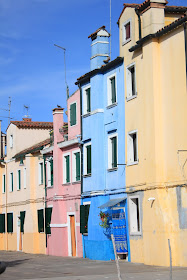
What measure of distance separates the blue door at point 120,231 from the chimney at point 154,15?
8029mm

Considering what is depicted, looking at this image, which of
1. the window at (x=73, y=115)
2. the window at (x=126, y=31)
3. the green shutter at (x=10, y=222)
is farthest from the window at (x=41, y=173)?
the window at (x=126, y=31)

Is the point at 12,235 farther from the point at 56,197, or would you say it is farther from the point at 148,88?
the point at 148,88

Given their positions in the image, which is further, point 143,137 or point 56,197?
point 56,197

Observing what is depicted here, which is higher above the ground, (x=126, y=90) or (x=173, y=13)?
(x=173, y=13)

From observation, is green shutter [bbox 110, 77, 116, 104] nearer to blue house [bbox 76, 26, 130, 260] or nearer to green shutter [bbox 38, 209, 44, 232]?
blue house [bbox 76, 26, 130, 260]

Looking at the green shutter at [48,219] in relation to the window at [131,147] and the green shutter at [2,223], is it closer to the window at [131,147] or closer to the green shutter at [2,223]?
the green shutter at [2,223]

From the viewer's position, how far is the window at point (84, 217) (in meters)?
29.9

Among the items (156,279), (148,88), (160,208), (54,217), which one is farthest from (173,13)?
(54,217)

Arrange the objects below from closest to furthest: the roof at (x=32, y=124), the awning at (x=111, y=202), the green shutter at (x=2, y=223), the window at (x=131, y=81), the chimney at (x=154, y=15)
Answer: the chimney at (x=154, y=15) → the window at (x=131, y=81) → the awning at (x=111, y=202) → the roof at (x=32, y=124) → the green shutter at (x=2, y=223)

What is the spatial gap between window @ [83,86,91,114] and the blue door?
6158mm

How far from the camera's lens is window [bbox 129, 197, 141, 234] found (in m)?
25.3

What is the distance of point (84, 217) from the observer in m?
30.1

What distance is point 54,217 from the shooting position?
34.3m

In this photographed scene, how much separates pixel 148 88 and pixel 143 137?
2.03 meters
